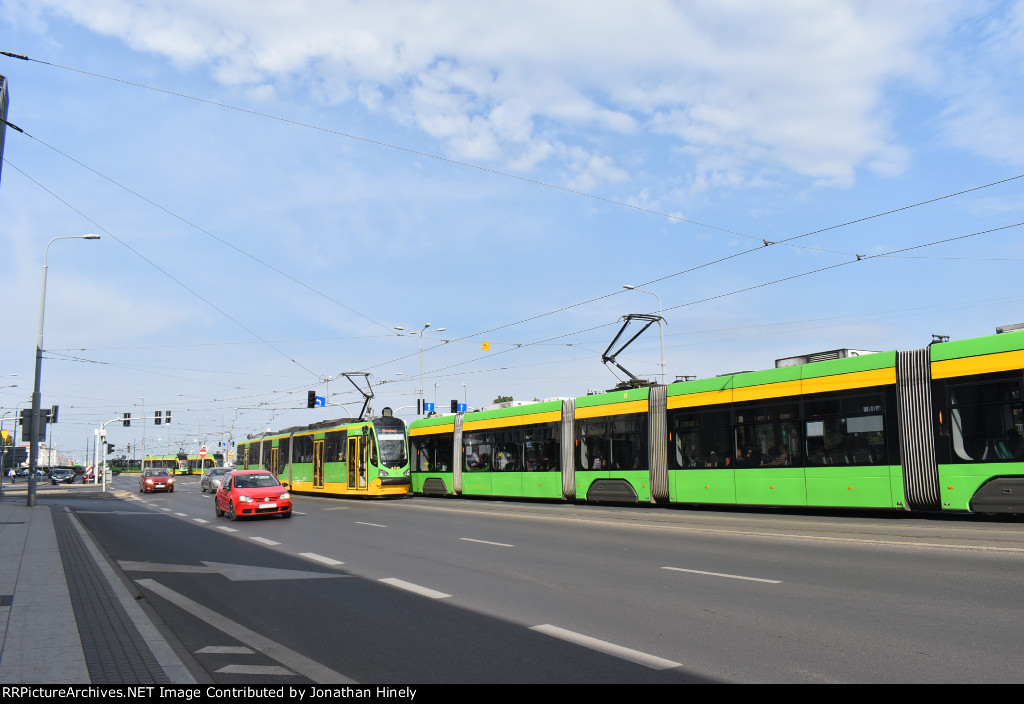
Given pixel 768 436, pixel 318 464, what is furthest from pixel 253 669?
pixel 318 464

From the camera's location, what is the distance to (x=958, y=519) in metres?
14.8

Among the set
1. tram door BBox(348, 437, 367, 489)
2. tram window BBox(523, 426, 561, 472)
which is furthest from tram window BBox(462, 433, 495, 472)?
tram door BBox(348, 437, 367, 489)

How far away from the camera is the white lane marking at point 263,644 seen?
532cm

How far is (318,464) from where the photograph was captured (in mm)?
34312

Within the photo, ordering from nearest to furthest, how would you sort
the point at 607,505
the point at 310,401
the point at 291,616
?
the point at 291,616, the point at 607,505, the point at 310,401

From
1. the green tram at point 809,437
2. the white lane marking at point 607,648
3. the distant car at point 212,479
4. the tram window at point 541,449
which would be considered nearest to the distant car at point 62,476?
the distant car at point 212,479

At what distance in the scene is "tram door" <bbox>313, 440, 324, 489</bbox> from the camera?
33969 mm

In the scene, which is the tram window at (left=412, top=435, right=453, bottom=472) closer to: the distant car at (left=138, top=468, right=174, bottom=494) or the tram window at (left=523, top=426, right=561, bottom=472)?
the tram window at (left=523, top=426, right=561, bottom=472)

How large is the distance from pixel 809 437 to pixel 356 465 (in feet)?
62.7
